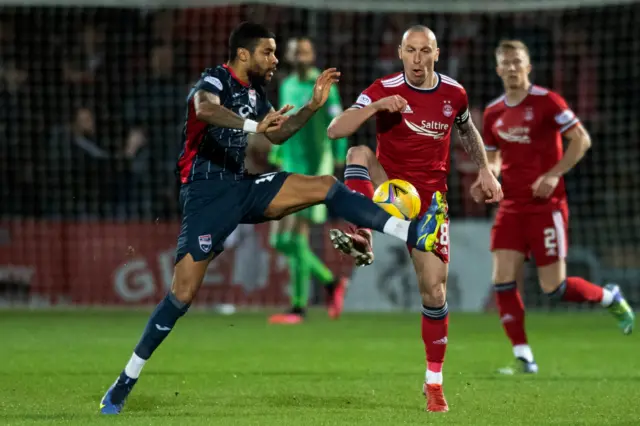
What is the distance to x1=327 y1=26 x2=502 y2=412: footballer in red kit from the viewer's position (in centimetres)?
654

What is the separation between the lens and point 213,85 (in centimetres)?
641

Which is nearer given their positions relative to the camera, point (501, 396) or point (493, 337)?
point (501, 396)

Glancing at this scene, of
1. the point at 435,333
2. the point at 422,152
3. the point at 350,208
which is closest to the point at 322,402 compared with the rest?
the point at 435,333

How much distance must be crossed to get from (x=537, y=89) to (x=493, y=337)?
2981 mm

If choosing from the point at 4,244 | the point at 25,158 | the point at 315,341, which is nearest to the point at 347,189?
the point at 315,341

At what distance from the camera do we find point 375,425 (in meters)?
5.75

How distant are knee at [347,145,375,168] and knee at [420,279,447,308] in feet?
2.51

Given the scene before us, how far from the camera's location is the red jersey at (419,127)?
22.4ft

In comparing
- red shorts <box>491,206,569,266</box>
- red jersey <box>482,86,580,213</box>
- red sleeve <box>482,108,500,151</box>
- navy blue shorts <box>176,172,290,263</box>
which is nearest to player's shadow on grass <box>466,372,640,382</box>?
red shorts <box>491,206,569,266</box>

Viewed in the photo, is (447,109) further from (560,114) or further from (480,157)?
(560,114)

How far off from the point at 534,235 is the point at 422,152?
217cm

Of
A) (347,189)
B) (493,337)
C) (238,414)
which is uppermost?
(347,189)

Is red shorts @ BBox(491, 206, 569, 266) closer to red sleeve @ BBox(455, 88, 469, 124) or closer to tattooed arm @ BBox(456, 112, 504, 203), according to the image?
tattooed arm @ BBox(456, 112, 504, 203)

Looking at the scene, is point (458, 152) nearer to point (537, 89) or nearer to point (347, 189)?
point (537, 89)
